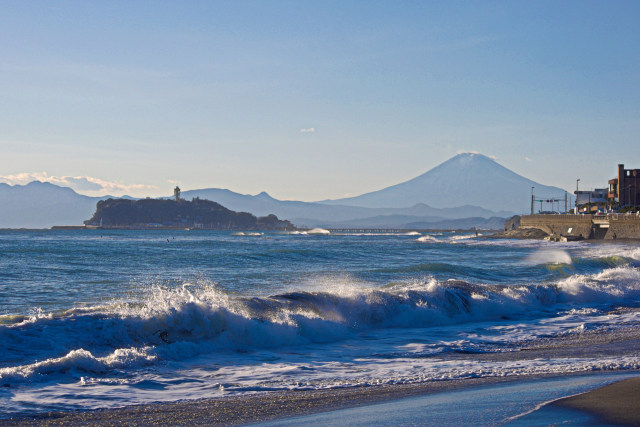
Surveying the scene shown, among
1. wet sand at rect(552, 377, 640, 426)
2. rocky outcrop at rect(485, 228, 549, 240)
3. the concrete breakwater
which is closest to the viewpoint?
wet sand at rect(552, 377, 640, 426)

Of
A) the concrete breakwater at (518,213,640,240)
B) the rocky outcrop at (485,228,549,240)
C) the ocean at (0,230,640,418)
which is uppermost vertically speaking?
the concrete breakwater at (518,213,640,240)

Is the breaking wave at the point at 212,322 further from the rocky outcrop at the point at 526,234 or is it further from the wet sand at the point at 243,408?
the rocky outcrop at the point at 526,234

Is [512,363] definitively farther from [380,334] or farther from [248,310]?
[248,310]

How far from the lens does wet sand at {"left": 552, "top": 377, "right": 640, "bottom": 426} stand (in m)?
6.23

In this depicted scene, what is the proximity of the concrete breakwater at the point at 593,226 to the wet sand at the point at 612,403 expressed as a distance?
191 ft

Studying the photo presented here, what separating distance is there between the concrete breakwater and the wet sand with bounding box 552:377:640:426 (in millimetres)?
58348

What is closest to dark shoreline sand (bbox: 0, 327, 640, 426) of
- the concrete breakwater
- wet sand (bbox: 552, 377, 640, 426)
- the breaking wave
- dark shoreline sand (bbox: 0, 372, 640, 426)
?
dark shoreline sand (bbox: 0, 372, 640, 426)

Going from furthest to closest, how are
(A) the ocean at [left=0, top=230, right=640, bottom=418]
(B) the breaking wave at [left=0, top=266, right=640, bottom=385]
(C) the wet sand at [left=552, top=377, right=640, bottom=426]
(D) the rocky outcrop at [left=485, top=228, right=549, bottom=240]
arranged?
(D) the rocky outcrop at [left=485, top=228, right=549, bottom=240] < (B) the breaking wave at [left=0, top=266, right=640, bottom=385] < (A) the ocean at [left=0, top=230, right=640, bottom=418] < (C) the wet sand at [left=552, top=377, right=640, bottom=426]

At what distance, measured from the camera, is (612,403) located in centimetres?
677

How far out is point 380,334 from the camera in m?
12.9

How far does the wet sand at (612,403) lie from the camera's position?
20.4 ft

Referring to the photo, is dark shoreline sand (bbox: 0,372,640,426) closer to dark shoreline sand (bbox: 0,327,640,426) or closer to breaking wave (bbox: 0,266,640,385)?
dark shoreline sand (bbox: 0,327,640,426)

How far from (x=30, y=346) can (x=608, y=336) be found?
1016cm

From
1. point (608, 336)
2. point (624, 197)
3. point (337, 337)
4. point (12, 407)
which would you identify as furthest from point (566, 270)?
point (624, 197)
